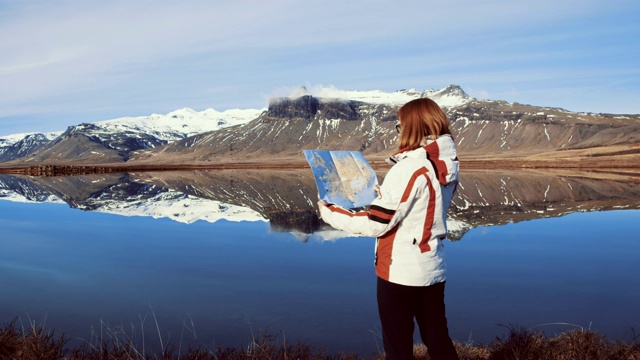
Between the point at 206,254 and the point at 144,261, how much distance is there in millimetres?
1669

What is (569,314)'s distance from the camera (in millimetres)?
9375

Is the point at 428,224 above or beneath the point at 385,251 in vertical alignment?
above

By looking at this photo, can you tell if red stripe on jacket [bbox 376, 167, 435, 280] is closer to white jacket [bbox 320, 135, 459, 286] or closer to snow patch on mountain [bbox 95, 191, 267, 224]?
white jacket [bbox 320, 135, 459, 286]

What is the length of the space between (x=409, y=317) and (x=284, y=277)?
7.99 m

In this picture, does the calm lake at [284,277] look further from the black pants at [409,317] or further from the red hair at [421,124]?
the red hair at [421,124]

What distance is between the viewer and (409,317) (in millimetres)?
4621

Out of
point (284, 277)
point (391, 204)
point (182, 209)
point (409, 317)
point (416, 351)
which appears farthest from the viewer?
point (182, 209)

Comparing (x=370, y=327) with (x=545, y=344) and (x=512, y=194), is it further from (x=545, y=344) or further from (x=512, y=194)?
(x=512, y=194)

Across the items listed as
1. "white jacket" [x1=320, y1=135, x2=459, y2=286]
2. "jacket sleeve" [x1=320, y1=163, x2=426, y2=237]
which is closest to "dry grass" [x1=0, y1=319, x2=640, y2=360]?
"white jacket" [x1=320, y1=135, x2=459, y2=286]

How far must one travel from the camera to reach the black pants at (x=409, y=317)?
Answer: 4512 mm

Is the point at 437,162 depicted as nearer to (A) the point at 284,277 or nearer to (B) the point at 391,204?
(B) the point at 391,204

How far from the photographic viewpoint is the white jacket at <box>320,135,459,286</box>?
14.1 feet

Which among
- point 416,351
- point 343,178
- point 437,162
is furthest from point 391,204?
point 416,351

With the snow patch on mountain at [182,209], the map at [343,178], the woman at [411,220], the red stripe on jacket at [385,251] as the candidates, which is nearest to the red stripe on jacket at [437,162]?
the woman at [411,220]
